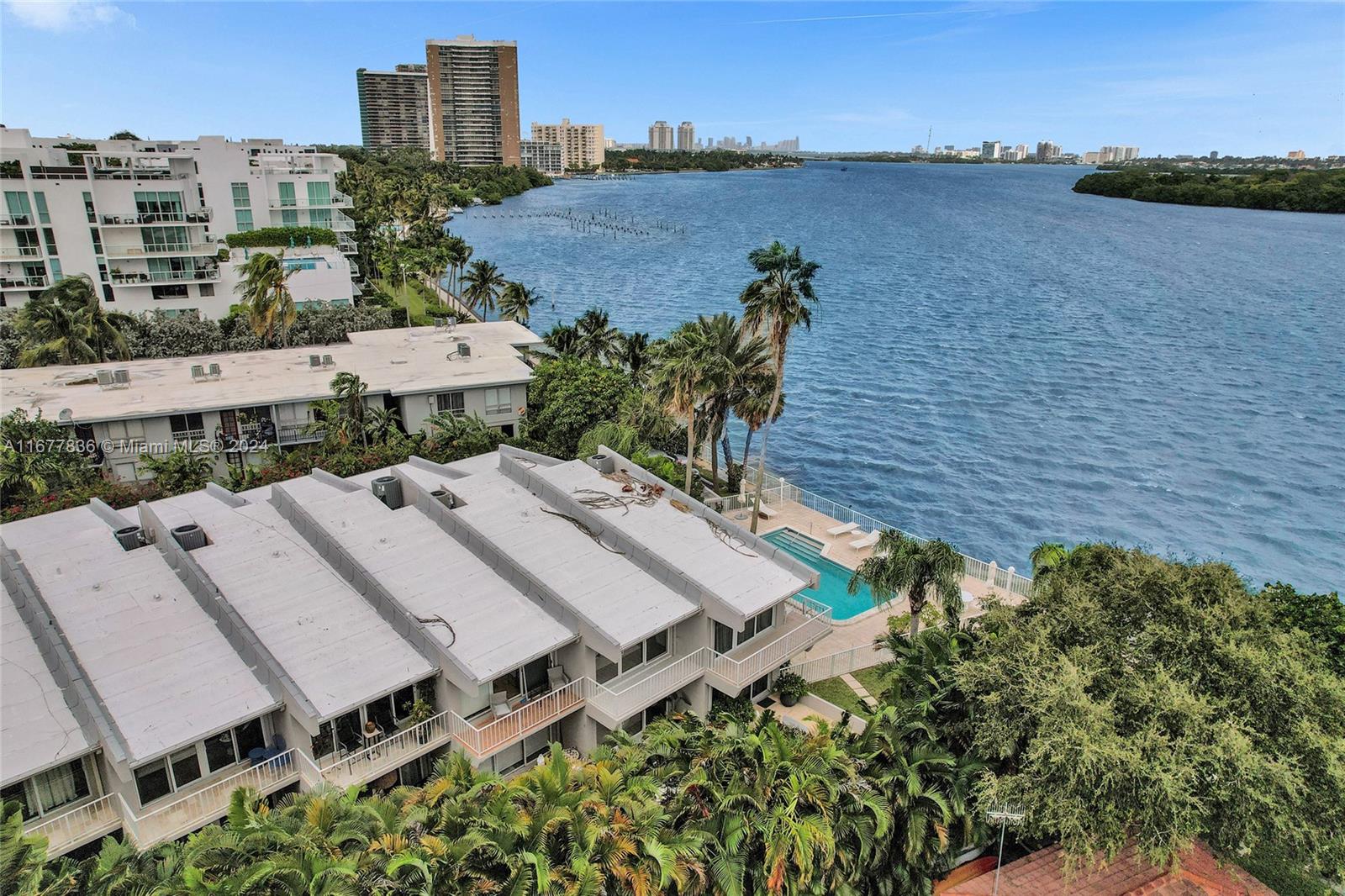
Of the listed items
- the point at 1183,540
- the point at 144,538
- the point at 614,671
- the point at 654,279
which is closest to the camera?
the point at 614,671

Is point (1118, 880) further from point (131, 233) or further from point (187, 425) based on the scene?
point (131, 233)

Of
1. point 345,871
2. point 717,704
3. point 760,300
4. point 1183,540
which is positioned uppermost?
point 760,300

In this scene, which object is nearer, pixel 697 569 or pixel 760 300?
pixel 697 569

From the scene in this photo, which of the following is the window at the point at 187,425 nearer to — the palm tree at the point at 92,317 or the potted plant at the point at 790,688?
the palm tree at the point at 92,317

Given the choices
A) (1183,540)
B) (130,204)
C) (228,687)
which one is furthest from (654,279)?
(228,687)

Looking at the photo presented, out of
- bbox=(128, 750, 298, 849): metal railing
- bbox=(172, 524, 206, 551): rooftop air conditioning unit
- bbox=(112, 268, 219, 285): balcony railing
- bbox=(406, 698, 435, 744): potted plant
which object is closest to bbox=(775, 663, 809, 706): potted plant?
bbox=(406, 698, 435, 744): potted plant

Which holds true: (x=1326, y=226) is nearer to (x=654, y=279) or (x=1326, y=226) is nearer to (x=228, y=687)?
(x=654, y=279)
